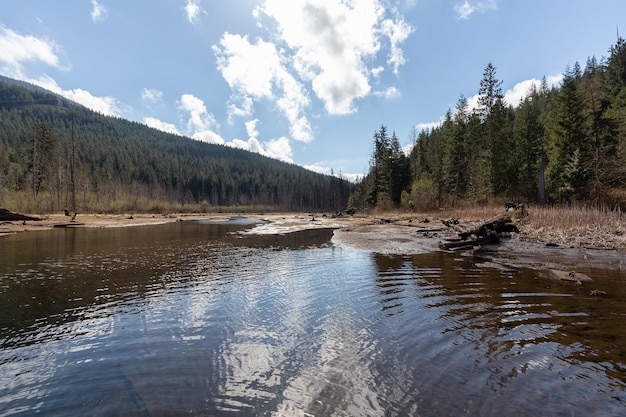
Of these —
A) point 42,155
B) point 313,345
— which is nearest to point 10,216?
point 42,155

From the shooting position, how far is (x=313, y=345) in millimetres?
6488

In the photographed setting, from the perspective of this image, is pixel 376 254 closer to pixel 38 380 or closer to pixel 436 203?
pixel 38 380

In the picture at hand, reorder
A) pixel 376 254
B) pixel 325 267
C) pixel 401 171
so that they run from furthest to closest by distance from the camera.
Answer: pixel 401 171 → pixel 376 254 → pixel 325 267

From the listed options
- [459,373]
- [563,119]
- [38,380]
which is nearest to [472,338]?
[459,373]

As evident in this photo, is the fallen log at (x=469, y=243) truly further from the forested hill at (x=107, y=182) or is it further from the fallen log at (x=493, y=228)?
the forested hill at (x=107, y=182)

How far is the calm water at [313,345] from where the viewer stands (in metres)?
4.47

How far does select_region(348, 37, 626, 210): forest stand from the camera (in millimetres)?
35000


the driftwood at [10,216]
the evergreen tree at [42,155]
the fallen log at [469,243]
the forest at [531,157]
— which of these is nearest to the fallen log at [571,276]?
the fallen log at [469,243]

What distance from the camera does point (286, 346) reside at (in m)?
6.45

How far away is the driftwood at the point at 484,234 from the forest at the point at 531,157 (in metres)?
11.2

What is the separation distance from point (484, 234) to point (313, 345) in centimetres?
1885

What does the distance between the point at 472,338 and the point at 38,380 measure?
830 centimetres

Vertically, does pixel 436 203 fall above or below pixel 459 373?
above

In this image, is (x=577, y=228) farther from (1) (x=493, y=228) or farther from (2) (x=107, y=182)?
(2) (x=107, y=182)
